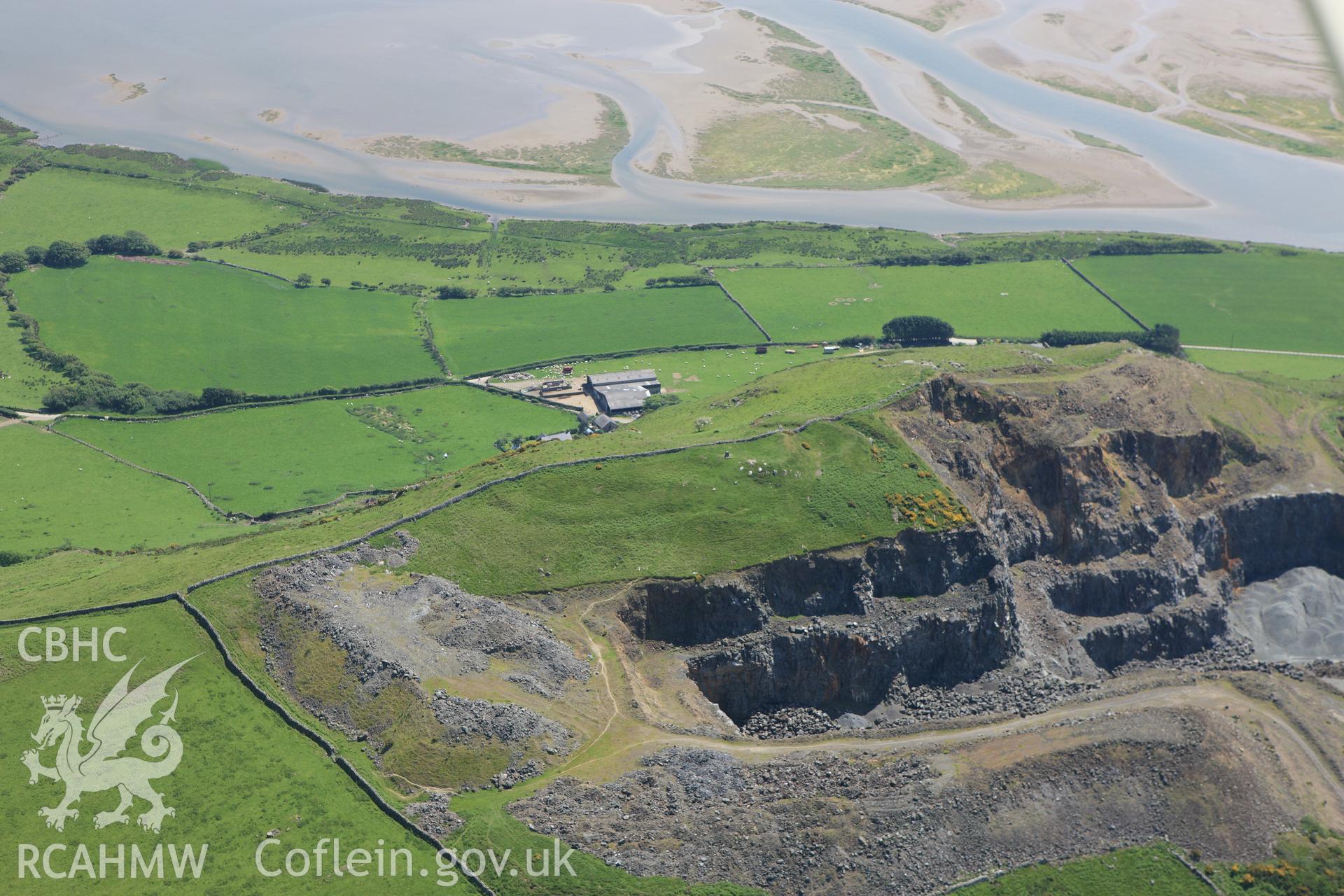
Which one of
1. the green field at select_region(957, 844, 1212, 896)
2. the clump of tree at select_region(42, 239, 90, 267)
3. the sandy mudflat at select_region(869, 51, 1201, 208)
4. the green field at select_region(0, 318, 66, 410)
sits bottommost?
the green field at select_region(0, 318, 66, 410)

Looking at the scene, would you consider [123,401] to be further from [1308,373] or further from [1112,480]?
[1308,373]

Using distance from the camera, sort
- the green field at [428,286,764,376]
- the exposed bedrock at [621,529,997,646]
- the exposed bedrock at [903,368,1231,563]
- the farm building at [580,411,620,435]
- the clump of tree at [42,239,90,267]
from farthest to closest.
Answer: the clump of tree at [42,239,90,267], the green field at [428,286,764,376], the farm building at [580,411,620,435], the exposed bedrock at [903,368,1231,563], the exposed bedrock at [621,529,997,646]

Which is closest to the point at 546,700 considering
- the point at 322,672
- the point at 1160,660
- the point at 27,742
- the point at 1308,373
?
the point at 322,672

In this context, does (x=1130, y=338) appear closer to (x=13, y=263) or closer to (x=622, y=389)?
(x=622, y=389)

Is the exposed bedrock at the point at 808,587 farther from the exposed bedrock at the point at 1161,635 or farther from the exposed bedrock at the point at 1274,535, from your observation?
the exposed bedrock at the point at 1274,535

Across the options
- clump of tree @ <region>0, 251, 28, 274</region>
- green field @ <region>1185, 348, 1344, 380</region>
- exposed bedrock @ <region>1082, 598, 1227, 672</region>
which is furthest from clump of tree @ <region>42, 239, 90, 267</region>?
green field @ <region>1185, 348, 1344, 380</region>

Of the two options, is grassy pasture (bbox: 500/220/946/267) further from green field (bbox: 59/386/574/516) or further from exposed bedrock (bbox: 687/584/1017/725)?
exposed bedrock (bbox: 687/584/1017/725)

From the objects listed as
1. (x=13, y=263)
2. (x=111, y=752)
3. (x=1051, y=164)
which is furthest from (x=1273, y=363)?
(x=13, y=263)
